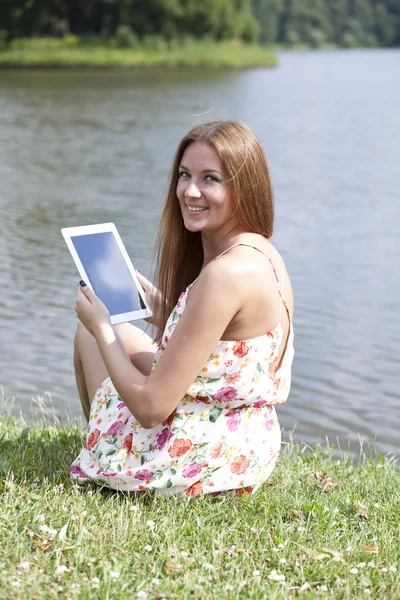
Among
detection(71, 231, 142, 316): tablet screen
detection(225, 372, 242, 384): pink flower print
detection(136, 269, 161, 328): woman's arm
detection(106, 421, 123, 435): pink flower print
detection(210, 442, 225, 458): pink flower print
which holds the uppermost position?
detection(71, 231, 142, 316): tablet screen

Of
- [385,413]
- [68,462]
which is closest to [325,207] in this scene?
[385,413]

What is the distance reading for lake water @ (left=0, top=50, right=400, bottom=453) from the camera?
6496 millimetres

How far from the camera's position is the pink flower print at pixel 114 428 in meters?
3.52

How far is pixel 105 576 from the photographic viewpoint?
2.78 metres

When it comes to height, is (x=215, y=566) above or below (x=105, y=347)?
below

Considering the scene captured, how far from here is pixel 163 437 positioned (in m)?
3.41

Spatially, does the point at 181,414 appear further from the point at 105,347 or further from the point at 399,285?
the point at 399,285

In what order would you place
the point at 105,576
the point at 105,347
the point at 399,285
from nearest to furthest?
1. the point at 105,576
2. the point at 105,347
3. the point at 399,285

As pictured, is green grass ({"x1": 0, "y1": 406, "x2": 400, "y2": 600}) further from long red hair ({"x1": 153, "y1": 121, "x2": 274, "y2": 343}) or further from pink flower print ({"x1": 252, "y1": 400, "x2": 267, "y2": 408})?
long red hair ({"x1": 153, "y1": 121, "x2": 274, "y2": 343})

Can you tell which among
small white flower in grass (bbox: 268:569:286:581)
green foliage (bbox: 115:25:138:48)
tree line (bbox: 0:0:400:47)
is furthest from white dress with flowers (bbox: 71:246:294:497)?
green foliage (bbox: 115:25:138:48)

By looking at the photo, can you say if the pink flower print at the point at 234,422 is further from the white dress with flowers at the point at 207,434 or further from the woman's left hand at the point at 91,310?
the woman's left hand at the point at 91,310

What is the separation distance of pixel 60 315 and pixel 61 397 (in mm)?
1592

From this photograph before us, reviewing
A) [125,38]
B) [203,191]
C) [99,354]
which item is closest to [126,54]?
[125,38]

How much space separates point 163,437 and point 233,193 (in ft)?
2.93
